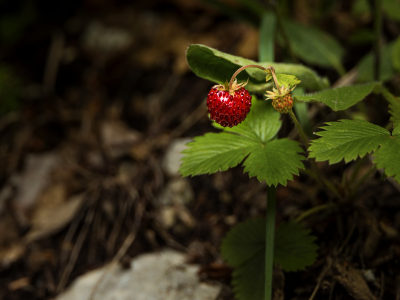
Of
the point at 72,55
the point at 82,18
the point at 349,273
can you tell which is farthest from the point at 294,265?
the point at 82,18

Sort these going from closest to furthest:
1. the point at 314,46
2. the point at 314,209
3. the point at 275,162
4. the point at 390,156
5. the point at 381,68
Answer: the point at 390,156, the point at 275,162, the point at 314,209, the point at 381,68, the point at 314,46

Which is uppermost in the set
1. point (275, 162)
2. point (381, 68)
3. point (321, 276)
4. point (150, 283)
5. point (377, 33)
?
point (377, 33)

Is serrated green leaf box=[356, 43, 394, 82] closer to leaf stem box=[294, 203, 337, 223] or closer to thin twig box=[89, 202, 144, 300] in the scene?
leaf stem box=[294, 203, 337, 223]

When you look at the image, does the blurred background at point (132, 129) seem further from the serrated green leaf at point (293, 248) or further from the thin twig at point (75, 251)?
the serrated green leaf at point (293, 248)

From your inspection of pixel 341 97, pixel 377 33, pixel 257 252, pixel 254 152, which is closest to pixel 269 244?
pixel 257 252

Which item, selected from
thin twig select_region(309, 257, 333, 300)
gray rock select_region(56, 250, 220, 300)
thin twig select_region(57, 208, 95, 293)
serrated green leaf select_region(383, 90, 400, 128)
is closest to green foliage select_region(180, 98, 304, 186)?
serrated green leaf select_region(383, 90, 400, 128)

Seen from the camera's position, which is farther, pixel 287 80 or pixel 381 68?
pixel 381 68

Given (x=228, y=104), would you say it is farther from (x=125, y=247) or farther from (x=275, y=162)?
(x=125, y=247)
